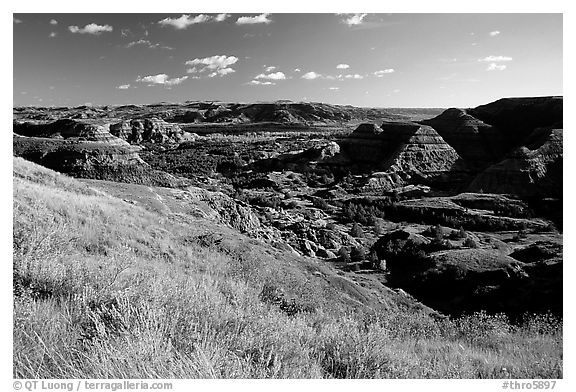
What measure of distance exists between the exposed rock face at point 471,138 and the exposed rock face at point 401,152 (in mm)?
2895

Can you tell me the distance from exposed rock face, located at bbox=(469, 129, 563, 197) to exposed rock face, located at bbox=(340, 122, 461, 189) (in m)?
7.85

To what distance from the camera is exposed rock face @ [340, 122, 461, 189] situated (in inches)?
2055

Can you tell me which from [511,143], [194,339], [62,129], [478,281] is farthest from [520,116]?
[194,339]

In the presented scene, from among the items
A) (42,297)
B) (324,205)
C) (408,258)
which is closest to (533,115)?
(324,205)

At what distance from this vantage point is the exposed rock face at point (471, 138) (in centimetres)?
5744

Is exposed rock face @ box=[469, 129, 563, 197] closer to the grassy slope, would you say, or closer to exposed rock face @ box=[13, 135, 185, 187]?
exposed rock face @ box=[13, 135, 185, 187]

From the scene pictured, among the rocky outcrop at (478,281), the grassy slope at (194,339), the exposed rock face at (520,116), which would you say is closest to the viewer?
the grassy slope at (194,339)

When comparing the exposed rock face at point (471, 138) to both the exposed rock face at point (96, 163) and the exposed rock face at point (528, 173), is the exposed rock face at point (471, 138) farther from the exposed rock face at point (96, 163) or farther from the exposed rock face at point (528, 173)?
the exposed rock face at point (96, 163)

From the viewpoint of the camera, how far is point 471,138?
60531mm

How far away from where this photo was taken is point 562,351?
13.0 ft

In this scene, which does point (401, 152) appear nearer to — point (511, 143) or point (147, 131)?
point (511, 143)

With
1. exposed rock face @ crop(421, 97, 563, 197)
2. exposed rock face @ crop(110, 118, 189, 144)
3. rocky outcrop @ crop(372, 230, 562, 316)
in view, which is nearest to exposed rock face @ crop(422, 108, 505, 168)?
exposed rock face @ crop(421, 97, 563, 197)

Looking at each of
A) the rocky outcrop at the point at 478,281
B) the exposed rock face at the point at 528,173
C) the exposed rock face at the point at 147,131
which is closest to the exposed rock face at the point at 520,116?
the exposed rock face at the point at 528,173
